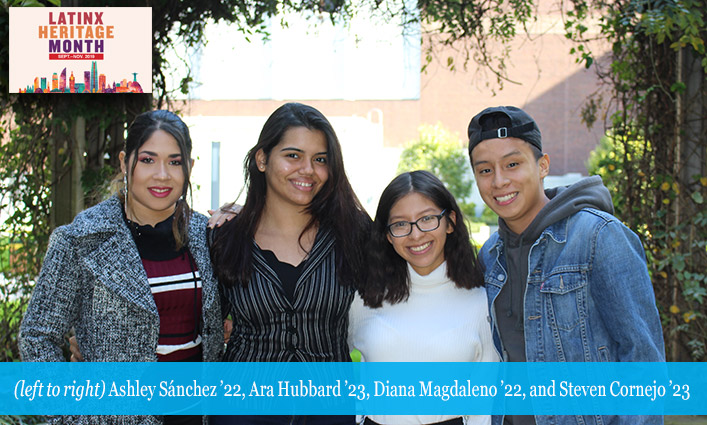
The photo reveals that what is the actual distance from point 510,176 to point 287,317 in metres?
0.94

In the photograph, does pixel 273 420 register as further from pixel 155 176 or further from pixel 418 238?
pixel 155 176

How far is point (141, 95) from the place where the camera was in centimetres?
403

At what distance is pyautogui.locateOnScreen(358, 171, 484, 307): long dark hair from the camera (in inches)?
89.0

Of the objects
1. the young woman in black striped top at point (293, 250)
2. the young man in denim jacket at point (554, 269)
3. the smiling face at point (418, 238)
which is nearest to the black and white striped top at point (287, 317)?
the young woman in black striped top at point (293, 250)

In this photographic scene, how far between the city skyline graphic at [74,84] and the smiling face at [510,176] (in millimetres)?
2481

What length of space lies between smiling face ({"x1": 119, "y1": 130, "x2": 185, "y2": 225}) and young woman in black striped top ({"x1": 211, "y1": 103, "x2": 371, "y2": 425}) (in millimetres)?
288

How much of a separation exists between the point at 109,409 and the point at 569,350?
155 centimetres

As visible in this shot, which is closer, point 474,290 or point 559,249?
point 559,249

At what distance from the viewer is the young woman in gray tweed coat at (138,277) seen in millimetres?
1967

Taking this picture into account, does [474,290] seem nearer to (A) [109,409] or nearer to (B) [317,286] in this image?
(B) [317,286]

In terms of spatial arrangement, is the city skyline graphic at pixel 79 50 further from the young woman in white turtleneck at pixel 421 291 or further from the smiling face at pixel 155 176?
the young woman in white turtleneck at pixel 421 291

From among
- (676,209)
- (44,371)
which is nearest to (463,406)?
(44,371)

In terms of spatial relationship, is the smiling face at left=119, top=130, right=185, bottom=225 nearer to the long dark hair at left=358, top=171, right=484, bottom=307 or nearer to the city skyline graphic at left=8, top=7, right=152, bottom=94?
the long dark hair at left=358, top=171, right=484, bottom=307

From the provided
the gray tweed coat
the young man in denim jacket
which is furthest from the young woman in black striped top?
the young man in denim jacket
